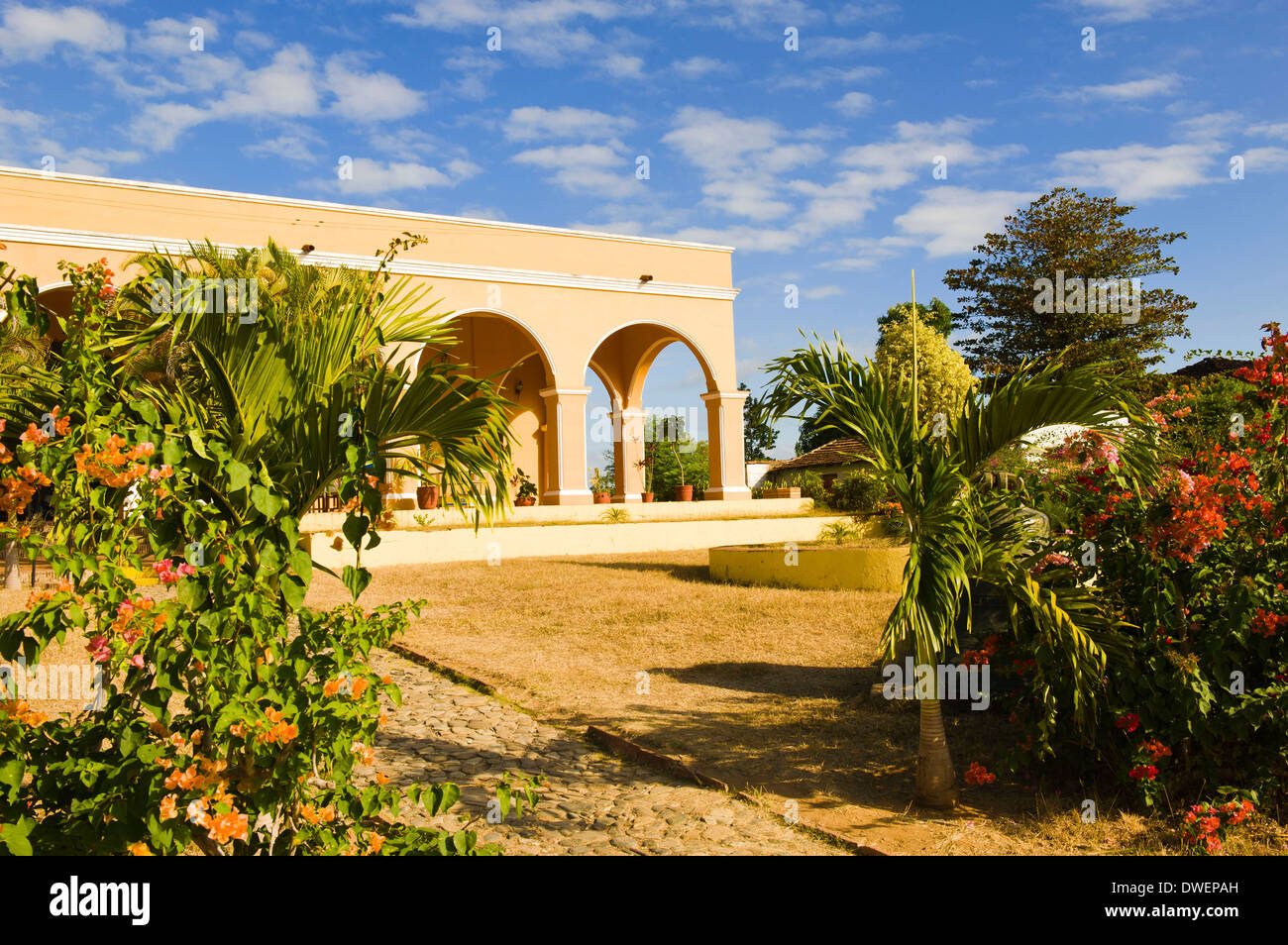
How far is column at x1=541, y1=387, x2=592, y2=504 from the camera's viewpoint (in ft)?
64.2

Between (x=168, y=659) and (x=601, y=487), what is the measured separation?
23.1 meters

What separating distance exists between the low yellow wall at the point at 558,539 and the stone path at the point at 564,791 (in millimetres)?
7481

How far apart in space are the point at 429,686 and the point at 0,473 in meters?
5.11

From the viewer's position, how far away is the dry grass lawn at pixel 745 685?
4.12 meters

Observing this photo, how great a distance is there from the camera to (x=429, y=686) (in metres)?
7.15

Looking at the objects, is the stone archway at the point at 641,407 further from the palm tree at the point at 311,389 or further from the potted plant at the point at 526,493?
the palm tree at the point at 311,389

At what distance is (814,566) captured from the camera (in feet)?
39.6

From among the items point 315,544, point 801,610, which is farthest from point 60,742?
point 315,544

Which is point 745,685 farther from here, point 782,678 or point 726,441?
point 726,441

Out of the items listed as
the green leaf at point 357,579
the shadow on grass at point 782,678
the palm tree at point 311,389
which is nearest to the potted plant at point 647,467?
the shadow on grass at point 782,678

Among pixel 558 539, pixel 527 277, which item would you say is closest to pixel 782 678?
pixel 558 539

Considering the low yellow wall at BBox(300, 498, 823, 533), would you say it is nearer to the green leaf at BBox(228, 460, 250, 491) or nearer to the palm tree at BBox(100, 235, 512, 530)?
the palm tree at BBox(100, 235, 512, 530)
